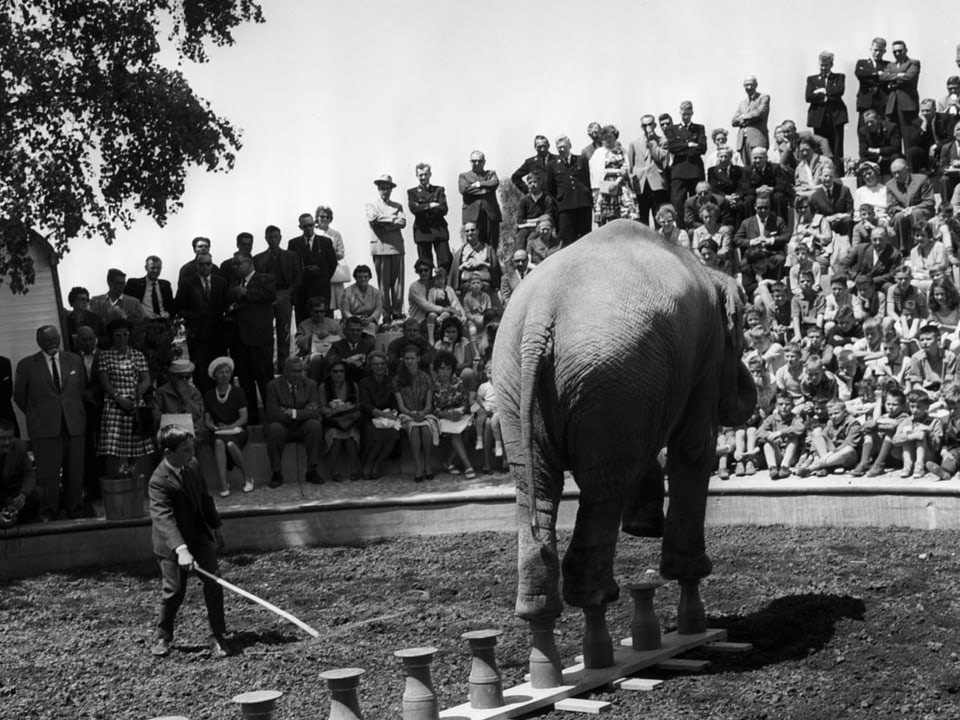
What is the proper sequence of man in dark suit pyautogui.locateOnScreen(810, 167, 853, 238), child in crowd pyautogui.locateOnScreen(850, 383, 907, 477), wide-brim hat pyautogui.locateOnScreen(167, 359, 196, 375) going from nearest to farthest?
child in crowd pyautogui.locateOnScreen(850, 383, 907, 477) → wide-brim hat pyautogui.locateOnScreen(167, 359, 196, 375) → man in dark suit pyautogui.locateOnScreen(810, 167, 853, 238)

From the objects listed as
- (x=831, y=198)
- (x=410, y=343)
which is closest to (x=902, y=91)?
(x=831, y=198)

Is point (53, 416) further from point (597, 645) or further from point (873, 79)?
point (873, 79)

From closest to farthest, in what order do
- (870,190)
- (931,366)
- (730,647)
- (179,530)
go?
(730,647) → (179,530) → (931,366) → (870,190)

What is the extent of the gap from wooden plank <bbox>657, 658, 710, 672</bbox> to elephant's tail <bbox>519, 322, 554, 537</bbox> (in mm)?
1507

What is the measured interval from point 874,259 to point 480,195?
597cm

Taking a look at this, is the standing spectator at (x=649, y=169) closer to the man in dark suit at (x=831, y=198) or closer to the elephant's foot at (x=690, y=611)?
the man in dark suit at (x=831, y=198)

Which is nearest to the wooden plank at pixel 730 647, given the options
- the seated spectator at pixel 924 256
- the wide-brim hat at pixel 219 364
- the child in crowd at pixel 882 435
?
the child in crowd at pixel 882 435

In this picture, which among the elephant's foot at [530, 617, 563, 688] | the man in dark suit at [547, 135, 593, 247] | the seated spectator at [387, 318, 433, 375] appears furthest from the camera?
the man in dark suit at [547, 135, 593, 247]

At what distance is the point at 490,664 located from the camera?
9383 mm

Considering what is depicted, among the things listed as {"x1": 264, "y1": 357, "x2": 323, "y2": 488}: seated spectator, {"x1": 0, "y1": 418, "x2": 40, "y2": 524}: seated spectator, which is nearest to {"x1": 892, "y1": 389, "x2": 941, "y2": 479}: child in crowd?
{"x1": 264, "y1": 357, "x2": 323, "y2": 488}: seated spectator

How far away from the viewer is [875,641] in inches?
430

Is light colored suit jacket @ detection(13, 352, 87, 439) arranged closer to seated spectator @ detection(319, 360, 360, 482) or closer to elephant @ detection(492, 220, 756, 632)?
seated spectator @ detection(319, 360, 360, 482)

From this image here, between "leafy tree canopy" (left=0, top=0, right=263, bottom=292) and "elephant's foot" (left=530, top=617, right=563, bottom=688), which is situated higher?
"leafy tree canopy" (left=0, top=0, right=263, bottom=292)

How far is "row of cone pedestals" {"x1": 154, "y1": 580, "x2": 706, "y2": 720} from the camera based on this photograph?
8.41m
